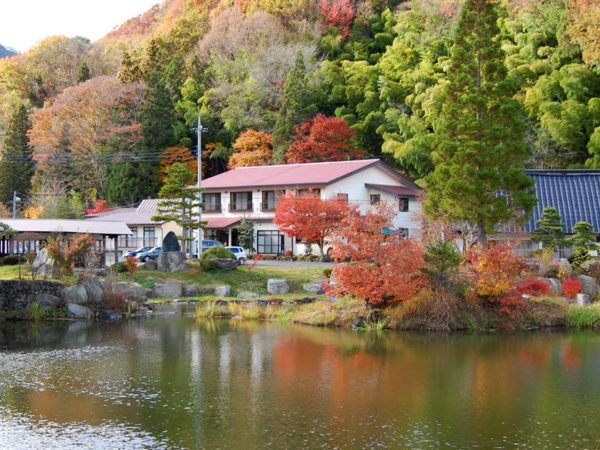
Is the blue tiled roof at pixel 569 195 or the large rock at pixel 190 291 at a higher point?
the blue tiled roof at pixel 569 195

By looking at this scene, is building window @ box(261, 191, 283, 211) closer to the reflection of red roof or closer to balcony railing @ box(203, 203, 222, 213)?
balcony railing @ box(203, 203, 222, 213)

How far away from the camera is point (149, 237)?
52.5m

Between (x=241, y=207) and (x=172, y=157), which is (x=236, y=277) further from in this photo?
(x=172, y=157)

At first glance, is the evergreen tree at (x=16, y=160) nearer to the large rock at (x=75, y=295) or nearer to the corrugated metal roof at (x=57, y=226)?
the corrugated metal roof at (x=57, y=226)

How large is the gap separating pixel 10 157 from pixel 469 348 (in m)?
50.8

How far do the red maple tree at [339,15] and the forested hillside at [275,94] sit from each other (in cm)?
12

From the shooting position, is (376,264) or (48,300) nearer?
(376,264)

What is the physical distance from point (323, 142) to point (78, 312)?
2959 centimetres

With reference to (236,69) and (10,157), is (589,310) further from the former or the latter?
(10,157)

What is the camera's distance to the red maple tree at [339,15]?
67.0m

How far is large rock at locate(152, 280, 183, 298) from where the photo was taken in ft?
102

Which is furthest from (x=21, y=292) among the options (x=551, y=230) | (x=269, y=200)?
(x=269, y=200)

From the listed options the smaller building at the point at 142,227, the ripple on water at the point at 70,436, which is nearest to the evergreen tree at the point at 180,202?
the smaller building at the point at 142,227

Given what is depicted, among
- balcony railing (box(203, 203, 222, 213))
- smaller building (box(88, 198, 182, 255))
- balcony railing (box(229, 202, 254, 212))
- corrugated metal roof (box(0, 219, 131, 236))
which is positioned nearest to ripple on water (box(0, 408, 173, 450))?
corrugated metal roof (box(0, 219, 131, 236))
